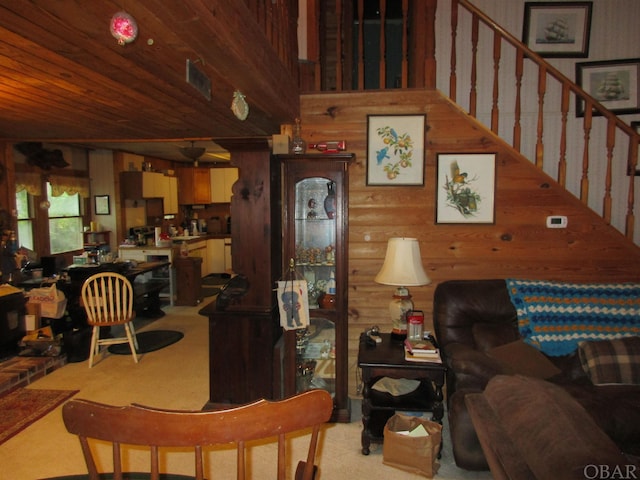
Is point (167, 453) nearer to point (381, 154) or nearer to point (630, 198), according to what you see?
point (381, 154)

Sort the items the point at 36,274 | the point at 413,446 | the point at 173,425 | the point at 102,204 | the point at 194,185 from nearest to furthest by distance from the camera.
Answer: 1. the point at 173,425
2. the point at 413,446
3. the point at 36,274
4. the point at 102,204
5. the point at 194,185

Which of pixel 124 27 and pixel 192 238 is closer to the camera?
pixel 124 27

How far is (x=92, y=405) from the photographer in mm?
966

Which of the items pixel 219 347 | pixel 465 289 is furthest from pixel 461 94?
pixel 219 347

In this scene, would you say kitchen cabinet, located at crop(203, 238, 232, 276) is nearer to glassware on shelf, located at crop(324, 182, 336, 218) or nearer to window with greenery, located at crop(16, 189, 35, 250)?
window with greenery, located at crop(16, 189, 35, 250)

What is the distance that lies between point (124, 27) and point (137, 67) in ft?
2.24

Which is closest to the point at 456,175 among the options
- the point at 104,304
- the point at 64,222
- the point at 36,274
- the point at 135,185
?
the point at 104,304

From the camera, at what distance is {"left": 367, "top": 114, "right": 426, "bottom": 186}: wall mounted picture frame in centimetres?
307

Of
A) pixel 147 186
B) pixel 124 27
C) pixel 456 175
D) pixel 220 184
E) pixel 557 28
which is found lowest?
pixel 456 175

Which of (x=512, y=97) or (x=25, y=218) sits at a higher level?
(x=512, y=97)

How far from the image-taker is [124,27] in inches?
58.5

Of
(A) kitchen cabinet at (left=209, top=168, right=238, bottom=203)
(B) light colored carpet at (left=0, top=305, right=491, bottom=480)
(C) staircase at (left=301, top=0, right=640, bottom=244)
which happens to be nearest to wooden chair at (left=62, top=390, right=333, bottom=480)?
(B) light colored carpet at (left=0, top=305, right=491, bottom=480)

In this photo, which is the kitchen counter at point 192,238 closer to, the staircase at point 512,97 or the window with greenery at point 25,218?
the window with greenery at point 25,218

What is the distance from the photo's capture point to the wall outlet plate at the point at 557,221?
3021 millimetres
